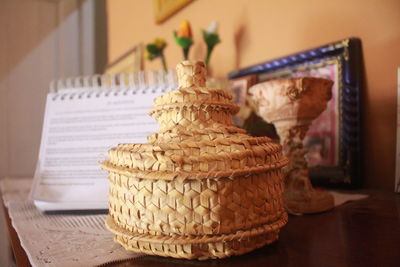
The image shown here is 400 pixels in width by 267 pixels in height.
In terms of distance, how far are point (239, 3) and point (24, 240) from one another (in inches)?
38.6

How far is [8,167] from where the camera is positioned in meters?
2.09

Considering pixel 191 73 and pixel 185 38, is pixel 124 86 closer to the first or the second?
pixel 191 73

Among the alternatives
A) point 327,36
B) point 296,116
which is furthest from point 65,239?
point 327,36

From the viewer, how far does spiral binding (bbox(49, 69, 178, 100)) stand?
0.69 metres

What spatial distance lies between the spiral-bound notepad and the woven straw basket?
245mm

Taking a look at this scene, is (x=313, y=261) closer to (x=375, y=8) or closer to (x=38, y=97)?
(x=375, y=8)

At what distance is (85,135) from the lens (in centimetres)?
68

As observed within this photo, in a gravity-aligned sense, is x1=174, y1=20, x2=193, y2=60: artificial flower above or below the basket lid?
above

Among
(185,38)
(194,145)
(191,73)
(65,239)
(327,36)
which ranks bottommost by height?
(65,239)

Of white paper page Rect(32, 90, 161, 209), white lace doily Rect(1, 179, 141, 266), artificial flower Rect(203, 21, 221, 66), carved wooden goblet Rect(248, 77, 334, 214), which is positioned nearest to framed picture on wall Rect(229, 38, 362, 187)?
carved wooden goblet Rect(248, 77, 334, 214)

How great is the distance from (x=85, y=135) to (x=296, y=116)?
0.46m

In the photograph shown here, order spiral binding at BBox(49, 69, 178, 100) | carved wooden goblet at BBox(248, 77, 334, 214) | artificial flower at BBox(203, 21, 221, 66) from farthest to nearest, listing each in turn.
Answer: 1. artificial flower at BBox(203, 21, 221, 66)
2. spiral binding at BBox(49, 69, 178, 100)
3. carved wooden goblet at BBox(248, 77, 334, 214)

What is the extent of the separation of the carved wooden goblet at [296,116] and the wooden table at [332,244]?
3cm

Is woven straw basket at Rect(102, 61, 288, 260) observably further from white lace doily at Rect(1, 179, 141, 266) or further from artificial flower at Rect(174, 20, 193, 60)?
artificial flower at Rect(174, 20, 193, 60)
